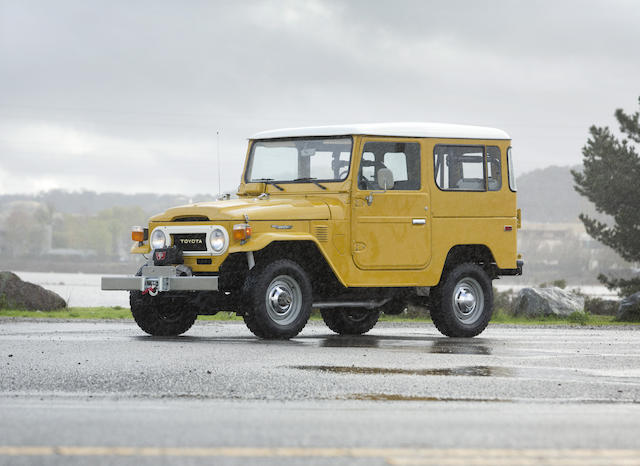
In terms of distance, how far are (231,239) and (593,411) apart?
693 centimetres

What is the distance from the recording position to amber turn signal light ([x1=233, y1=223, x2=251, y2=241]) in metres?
13.6

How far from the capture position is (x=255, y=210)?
45.9 ft

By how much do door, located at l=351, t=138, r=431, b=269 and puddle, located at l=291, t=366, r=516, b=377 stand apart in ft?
14.9

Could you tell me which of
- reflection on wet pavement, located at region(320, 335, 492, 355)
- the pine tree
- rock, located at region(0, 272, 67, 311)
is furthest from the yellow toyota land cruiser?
the pine tree

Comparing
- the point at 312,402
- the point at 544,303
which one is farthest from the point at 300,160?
the point at 544,303

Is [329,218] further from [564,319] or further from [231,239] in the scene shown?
[564,319]

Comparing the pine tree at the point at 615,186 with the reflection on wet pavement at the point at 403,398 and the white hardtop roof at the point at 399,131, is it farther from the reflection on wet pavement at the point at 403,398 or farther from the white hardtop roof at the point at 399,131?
the reflection on wet pavement at the point at 403,398

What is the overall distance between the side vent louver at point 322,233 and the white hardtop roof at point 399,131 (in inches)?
55.4

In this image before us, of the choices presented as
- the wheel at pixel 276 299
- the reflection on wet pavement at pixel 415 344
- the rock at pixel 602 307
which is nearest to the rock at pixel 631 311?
the rock at pixel 602 307

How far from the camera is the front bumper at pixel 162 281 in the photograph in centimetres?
1343

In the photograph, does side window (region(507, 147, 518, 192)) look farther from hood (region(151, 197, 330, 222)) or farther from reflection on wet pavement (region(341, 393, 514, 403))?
reflection on wet pavement (region(341, 393, 514, 403))

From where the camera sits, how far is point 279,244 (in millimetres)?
14227

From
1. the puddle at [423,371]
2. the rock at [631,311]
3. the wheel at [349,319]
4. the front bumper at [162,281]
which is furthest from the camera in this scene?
the rock at [631,311]

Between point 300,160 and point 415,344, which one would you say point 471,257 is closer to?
point 415,344
